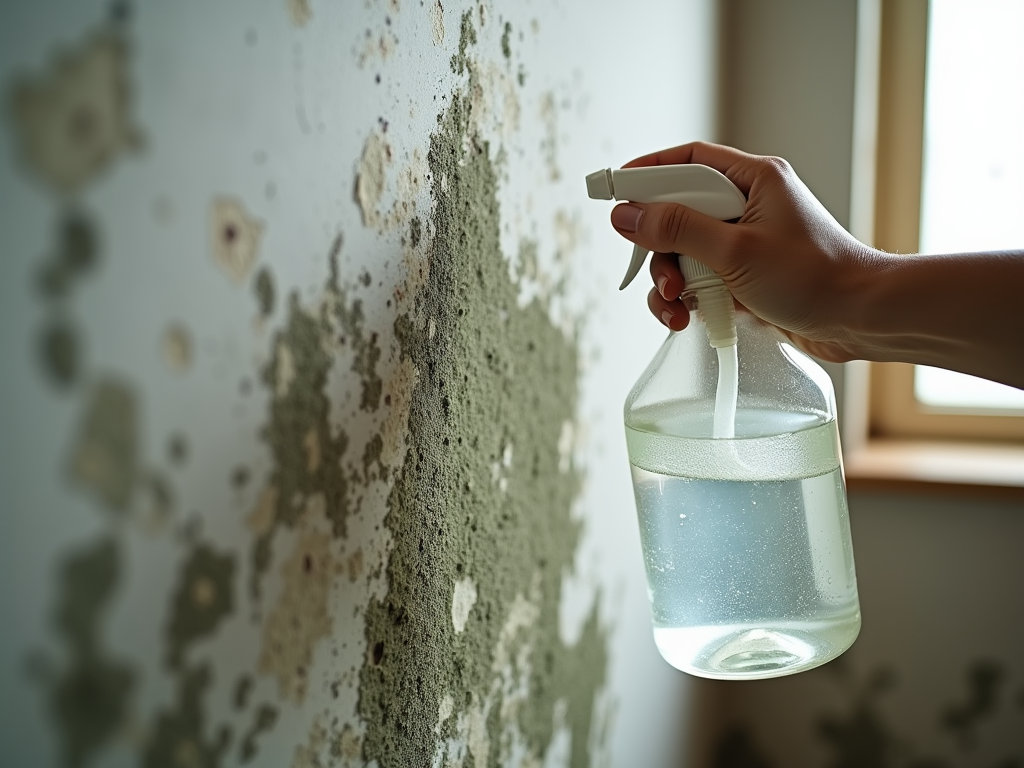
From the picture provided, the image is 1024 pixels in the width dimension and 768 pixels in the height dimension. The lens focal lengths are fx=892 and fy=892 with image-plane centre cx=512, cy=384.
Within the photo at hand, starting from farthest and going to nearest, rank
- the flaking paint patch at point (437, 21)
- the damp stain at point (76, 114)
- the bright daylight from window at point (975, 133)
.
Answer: the bright daylight from window at point (975, 133)
the flaking paint patch at point (437, 21)
the damp stain at point (76, 114)

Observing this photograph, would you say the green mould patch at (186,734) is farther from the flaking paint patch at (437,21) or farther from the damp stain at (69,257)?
the flaking paint patch at (437,21)

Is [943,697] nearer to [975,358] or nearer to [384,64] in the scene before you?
[975,358]

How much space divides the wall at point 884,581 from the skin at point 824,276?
785 millimetres

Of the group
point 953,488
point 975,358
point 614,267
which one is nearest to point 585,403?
point 614,267

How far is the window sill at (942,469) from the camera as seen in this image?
1312 mm

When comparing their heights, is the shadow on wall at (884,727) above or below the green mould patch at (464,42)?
below

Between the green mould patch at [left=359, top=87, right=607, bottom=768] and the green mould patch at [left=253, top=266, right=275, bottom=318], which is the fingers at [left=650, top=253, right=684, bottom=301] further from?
the green mould patch at [left=253, top=266, right=275, bottom=318]

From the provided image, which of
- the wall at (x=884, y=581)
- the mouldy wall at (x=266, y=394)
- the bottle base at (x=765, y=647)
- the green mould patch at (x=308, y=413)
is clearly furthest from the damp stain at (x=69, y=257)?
the wall at (x=884, y=581)

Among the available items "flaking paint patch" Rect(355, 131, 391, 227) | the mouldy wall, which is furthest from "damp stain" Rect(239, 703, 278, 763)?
"flaking paint patch" Rect(355, 131, 391, 227)

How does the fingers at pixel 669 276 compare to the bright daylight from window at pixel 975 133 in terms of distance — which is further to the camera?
the bright daylight from window at pixel 975 133

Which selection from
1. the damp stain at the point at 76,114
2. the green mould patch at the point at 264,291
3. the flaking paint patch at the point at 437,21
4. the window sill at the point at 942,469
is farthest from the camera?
the window sill at the point at 942,469

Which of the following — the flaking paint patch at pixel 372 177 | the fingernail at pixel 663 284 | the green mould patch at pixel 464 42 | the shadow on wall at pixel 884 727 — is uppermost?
the green mould patch at pixel 464 42

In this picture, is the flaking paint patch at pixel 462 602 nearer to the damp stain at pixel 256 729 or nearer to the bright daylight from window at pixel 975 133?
the damp stain at pixel 256 729

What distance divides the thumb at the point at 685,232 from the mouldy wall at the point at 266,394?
0.13m
